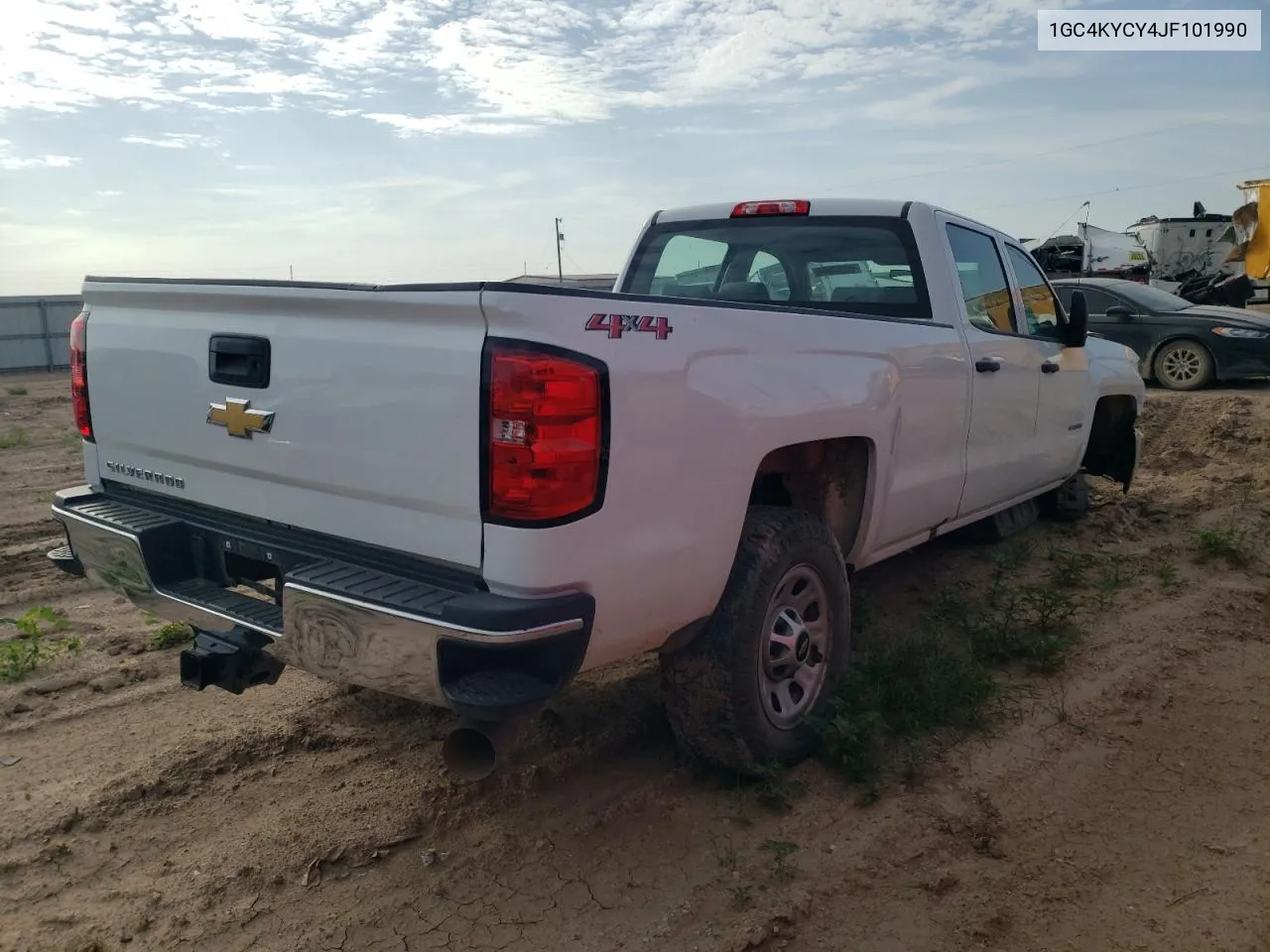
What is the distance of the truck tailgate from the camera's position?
2531mm

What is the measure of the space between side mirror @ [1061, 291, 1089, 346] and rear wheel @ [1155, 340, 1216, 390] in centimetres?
742

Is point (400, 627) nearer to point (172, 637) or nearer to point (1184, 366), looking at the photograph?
point (172, 637)

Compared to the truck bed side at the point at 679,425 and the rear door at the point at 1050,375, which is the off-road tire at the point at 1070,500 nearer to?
the rear door at the point at 1050,375

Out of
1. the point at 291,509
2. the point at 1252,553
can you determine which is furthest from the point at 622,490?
the point at 1252,553

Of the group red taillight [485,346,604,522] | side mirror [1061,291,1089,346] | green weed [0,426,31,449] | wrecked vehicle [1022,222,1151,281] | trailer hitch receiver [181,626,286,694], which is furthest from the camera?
wrecked vehicle [1022,222,1151,281]

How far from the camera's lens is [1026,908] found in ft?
9.09

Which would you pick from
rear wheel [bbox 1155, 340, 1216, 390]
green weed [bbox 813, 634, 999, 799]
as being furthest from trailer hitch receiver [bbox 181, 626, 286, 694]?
rear wheel [bbox 1155, 340, 1216, 390]

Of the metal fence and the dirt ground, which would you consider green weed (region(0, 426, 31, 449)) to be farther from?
the metal fence

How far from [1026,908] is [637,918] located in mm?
1099

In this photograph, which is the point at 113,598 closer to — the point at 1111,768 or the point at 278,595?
the point at 278,595

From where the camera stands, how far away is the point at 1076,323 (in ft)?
18.0

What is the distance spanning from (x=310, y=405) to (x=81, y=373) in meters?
1.34

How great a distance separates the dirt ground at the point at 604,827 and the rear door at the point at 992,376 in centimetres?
100

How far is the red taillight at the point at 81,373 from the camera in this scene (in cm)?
354
